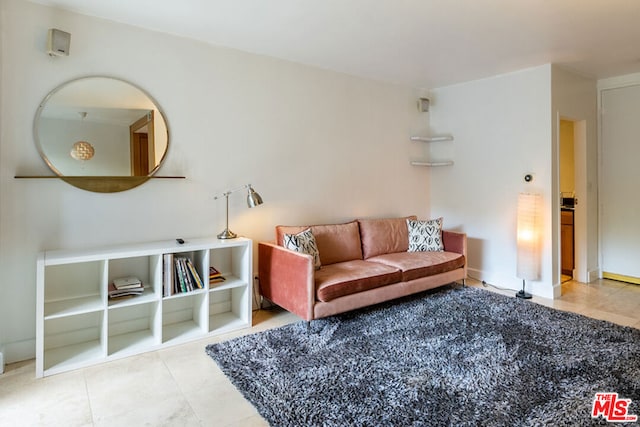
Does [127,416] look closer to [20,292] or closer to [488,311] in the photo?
[20,292]

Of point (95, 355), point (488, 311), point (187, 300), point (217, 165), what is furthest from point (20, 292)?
point (488, 311)

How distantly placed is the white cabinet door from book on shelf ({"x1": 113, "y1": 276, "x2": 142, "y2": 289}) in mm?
5346

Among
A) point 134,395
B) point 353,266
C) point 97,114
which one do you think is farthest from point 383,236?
point 97,114

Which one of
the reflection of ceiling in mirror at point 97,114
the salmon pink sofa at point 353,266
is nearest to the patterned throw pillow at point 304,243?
the salmon pink sofa at point 353,266

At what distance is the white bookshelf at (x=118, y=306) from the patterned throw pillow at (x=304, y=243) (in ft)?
1.18

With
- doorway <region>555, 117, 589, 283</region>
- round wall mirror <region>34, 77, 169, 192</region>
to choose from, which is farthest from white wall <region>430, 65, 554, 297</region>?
round wall mirror <region>34, 77, 169, 192</region>

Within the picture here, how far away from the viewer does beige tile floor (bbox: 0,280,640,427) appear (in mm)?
1963

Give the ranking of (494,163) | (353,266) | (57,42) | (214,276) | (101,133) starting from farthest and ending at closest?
1. (494,163)
2. (353,266)
3. (214,276)
4. (101,133)
5. (57,42)

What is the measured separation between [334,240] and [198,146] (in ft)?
5.20

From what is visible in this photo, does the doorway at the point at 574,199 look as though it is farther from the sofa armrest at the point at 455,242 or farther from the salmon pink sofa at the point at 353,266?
the salmon pink sofa at the point at 353,266

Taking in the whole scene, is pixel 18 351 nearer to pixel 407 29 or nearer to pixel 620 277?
pixel 407 29

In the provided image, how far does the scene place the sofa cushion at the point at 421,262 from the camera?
3621 mm

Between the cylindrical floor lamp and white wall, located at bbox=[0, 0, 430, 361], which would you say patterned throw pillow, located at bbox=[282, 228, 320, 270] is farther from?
the cylindrical floor lamp

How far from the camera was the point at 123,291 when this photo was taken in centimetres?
276
